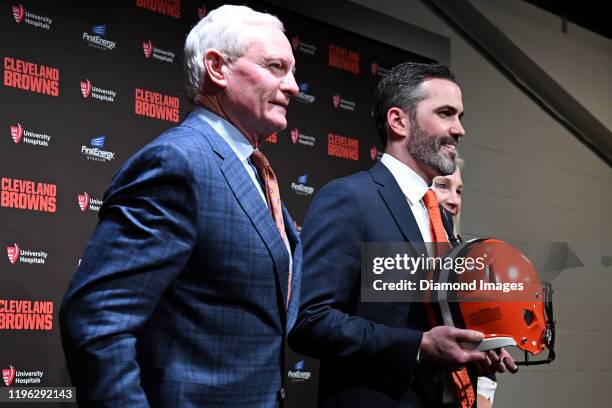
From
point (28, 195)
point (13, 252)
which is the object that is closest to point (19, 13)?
point (28, 195)

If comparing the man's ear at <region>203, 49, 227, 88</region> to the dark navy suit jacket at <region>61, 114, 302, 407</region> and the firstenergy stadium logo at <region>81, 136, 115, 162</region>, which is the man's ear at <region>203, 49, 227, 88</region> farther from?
the firstenergy stadium logo at <region>81, 136, 115, 162</region>

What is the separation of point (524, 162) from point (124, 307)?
498 cm

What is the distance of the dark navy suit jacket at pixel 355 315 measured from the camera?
1.99 metres

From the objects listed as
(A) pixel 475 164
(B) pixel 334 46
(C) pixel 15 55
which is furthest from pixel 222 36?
(A) pixel 475 164

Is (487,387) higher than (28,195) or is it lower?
lower

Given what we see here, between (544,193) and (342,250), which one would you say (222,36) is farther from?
(544,193)

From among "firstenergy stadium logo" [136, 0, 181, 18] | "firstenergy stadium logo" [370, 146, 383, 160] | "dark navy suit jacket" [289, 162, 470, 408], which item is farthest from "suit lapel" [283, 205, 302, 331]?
"firstenergy stadium logo" [370, 146, 383, 160]

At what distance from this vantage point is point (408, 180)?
2.33m

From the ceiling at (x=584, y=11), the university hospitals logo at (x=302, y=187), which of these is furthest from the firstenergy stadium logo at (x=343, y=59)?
the ceiling at (x=584, y=11)

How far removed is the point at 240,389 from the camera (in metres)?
1.50

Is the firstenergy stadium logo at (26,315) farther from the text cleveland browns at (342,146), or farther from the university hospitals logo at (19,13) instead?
the text cleveland browns at (342,146)

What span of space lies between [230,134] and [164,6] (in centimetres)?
225

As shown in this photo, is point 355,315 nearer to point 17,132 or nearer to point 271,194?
point 271,194

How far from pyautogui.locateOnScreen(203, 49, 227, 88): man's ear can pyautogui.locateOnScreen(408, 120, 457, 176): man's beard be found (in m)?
0.83
